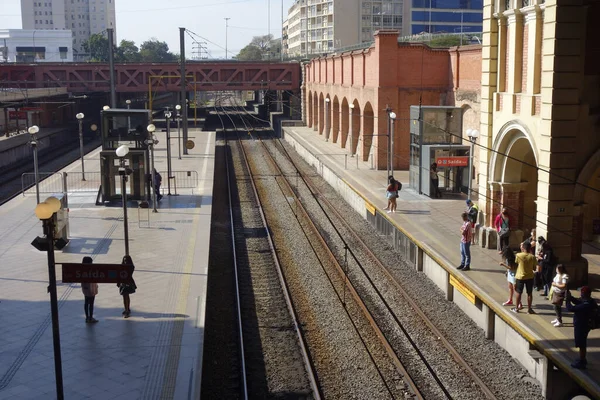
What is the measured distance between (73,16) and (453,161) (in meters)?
162

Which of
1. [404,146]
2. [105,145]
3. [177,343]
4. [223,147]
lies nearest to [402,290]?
[177,343]

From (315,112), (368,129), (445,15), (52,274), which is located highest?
(445,15)

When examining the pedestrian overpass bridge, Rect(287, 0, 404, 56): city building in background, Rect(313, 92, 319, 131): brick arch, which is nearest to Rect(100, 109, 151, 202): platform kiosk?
Rect(313, 92, 319, 131): brick arch

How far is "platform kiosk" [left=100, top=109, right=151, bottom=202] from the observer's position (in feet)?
83.3

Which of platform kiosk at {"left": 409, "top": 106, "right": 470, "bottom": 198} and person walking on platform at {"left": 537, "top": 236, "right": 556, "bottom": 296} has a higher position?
platform kiosk at {"left": 409, "top": 106, "right": 470, "bottom": 198}

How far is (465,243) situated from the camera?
1598 cm

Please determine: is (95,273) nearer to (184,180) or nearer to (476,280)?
(476,280)

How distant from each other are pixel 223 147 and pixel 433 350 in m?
39.2

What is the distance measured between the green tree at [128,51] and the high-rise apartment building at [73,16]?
454 inches

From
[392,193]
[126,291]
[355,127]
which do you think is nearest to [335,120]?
[355,127]

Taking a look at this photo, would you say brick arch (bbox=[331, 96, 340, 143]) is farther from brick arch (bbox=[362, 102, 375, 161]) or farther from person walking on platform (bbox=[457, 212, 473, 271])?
person walking on platform (bbox=[457, 212, 473, 271])

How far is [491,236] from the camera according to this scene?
1856cm

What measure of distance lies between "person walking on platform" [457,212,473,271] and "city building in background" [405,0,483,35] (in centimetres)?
8238

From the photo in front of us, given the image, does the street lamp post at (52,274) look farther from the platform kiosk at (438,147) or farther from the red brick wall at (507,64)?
the platform kiosk at (438,147)
